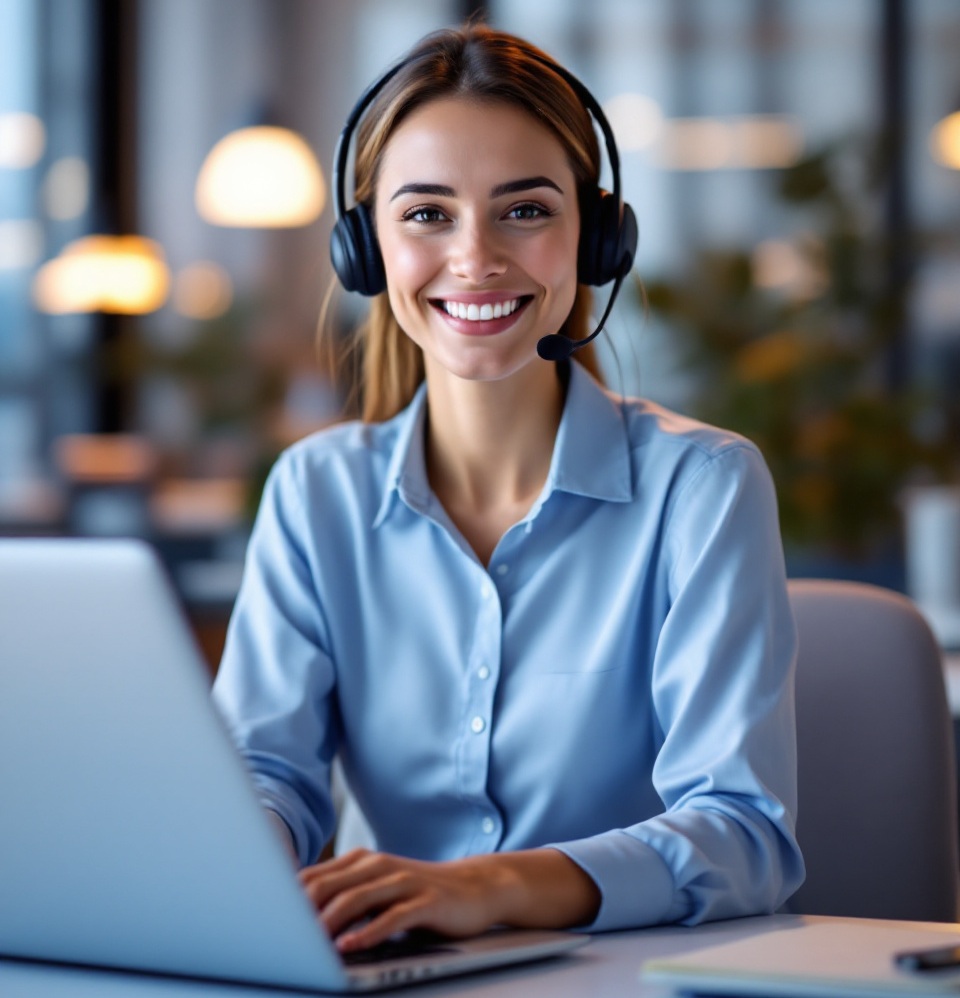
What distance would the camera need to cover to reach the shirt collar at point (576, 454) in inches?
53.5

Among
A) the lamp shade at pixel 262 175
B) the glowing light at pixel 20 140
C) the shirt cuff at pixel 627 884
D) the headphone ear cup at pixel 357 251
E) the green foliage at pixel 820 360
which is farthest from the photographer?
the glowing light at pixel 20 140

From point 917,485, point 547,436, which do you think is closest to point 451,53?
point 547,436

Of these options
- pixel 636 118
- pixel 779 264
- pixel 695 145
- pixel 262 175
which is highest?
pixel 636 118

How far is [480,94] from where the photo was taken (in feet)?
4.47

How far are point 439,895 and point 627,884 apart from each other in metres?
0.17

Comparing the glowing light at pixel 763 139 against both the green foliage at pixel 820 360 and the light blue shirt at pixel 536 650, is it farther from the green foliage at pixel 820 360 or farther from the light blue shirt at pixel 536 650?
the light blue shirt at pixel 536 650

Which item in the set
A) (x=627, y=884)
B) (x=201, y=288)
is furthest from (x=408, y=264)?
(x=201, y=288)

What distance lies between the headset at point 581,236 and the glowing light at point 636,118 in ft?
16.0

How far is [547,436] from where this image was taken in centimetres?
148

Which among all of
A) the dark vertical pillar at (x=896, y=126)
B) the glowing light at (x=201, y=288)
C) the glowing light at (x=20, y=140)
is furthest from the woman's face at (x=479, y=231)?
the glowing light at (x=201, y=288)

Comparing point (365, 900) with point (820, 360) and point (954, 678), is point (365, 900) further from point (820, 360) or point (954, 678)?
point (820, 360)

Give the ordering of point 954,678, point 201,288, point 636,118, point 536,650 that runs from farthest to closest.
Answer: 1. point 201,288
2. point 636,118
3. point 954,678
4. point 536,650

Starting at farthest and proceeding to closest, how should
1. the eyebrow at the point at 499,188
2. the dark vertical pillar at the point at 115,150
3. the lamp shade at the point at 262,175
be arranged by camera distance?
the dark vertical pillar at the point at 115,150
the lamp shade at the point at 262,175
the eyebrow at the point at 499,188

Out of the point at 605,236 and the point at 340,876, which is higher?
the point at 605,236
